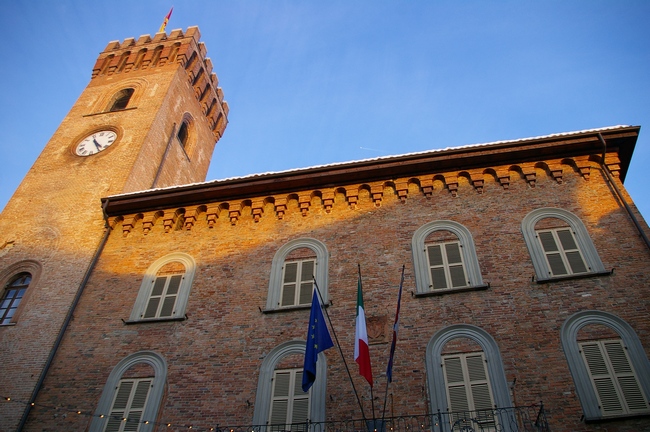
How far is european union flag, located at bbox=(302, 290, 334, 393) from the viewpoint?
32.3 feet

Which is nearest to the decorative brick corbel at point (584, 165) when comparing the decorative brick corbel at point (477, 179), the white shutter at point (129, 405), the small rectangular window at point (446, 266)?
the decorative brick corbel at point (477, 179)

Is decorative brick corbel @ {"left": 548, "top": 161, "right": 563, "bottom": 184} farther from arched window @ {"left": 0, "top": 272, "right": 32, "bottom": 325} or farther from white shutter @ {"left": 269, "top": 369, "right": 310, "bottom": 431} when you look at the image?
arched window @ {"left": 0, "top": 272, "right": 32, "bottom": 325}

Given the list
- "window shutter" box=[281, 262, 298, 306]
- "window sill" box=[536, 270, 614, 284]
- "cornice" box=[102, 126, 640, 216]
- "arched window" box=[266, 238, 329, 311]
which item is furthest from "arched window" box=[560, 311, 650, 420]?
"window shutter" box=[281, 262, 298, 306]

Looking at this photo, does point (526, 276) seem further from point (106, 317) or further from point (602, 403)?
point (106, 317)

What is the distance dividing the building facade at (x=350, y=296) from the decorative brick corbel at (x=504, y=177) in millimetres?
68

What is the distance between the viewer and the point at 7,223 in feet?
56.7

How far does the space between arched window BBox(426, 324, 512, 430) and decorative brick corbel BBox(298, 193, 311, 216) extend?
17.0 feet

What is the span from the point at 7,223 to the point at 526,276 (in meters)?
14.9

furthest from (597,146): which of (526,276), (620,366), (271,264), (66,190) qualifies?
(66,190)

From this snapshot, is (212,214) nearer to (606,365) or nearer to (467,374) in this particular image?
(467,374)

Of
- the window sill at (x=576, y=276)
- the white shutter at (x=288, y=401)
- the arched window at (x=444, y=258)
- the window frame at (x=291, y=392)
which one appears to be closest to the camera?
the white shutter at (x=288, y=401)

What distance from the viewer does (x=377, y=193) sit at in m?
14.8

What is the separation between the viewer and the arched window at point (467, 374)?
33.6 ft

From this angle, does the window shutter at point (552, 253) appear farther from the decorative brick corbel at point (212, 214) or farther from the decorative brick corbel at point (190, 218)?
the decorative brick corbel at point (190, 218)
